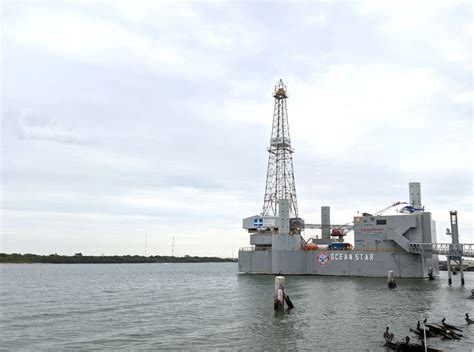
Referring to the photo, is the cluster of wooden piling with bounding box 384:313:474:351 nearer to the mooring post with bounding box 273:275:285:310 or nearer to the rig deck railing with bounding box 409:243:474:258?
the mooring post with bounding box 273:275:285:310

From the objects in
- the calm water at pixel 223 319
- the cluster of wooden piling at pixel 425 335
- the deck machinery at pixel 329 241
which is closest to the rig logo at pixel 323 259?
the deck machinery at pixel 329 241

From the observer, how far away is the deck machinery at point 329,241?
72750 mm

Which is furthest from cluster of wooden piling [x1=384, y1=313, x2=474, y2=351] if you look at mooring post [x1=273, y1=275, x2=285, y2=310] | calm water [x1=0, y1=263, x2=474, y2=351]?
mooring post [x1=273, y1=275, x2=285, y2=310]

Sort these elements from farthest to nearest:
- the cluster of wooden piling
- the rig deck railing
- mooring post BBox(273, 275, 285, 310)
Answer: the rig deck railing < mooring post BBox(273, 275, 285, 310) < the cluster of wooden piling

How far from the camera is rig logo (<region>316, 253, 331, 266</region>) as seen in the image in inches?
3115

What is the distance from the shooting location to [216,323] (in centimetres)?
3231

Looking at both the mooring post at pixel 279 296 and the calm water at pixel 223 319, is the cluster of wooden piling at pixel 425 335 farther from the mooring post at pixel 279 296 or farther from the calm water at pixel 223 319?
the mooring post at pixel 279 296

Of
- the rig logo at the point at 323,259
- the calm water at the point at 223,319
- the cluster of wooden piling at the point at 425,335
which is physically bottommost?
the calm water at the point at 223,319

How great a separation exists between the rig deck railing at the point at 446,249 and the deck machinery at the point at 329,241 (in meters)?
Answer: 1.14

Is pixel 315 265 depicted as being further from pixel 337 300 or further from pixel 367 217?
pixel 337 300

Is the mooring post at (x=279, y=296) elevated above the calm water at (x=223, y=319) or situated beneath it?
elevated above

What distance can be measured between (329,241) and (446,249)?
2866 centimetres

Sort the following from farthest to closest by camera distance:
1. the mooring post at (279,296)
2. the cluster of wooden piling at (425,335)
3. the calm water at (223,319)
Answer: the mooring post at (279,296), the calm water at (223,319), the cluster of wooden piling at (425,335)

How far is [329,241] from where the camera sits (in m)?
93.4
